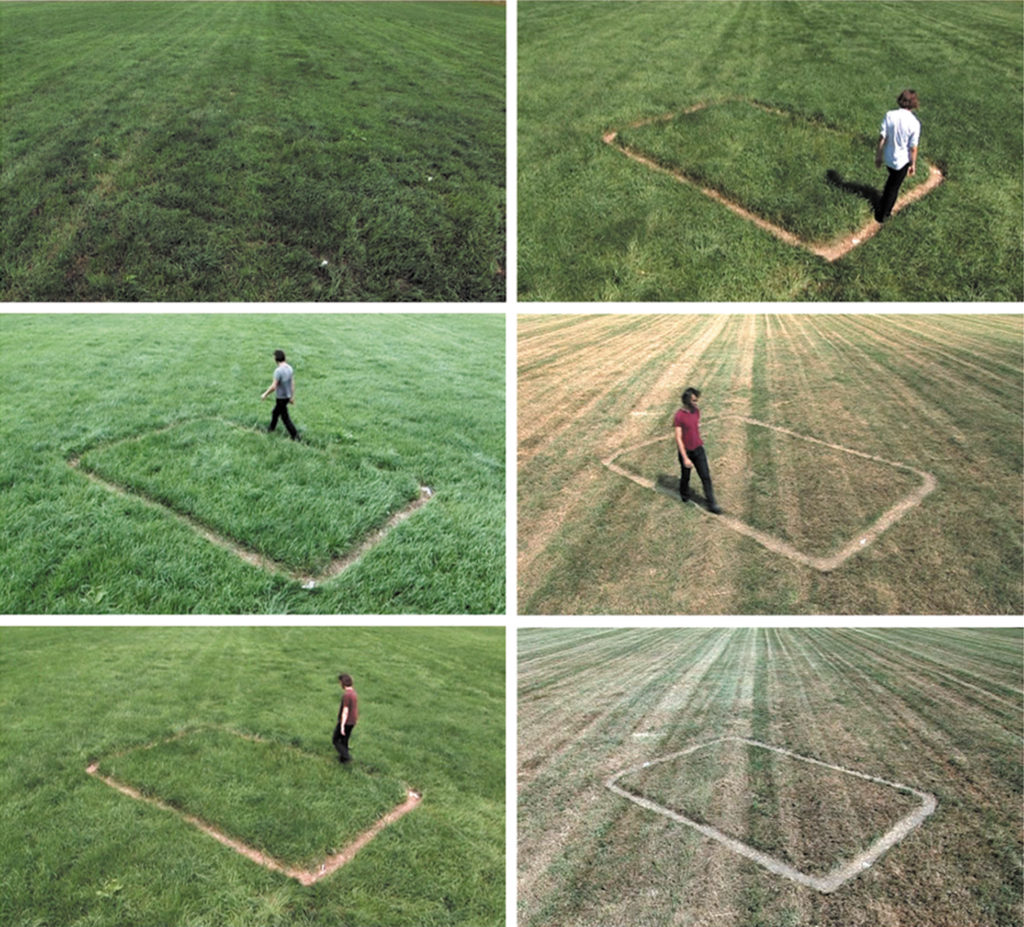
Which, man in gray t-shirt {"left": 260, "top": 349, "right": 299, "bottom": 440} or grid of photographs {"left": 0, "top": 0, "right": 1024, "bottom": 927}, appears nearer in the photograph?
grid of photographs {"left": 0, "top": 0, "right": 1024, "bottom": 927}

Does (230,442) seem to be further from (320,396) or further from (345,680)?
(345,680)

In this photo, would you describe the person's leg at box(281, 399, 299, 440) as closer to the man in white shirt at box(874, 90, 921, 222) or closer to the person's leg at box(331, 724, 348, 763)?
the person's leg at box(331, 724, 348, 763)

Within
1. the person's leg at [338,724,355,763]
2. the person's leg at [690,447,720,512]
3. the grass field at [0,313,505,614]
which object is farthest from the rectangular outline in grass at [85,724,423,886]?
the person's leg at [690,447,720,512]

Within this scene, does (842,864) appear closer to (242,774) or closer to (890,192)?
(242,774)

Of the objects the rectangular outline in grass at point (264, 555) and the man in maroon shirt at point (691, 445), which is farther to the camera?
the man in maroon shirt at point (691, 445)

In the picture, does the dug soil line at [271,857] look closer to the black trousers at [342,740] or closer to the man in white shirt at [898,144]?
the black trousers at [342,740]

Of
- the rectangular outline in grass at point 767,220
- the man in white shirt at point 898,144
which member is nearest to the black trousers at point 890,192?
the man in white shirt at point 898,144

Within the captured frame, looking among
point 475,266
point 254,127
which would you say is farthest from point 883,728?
point 254,127
